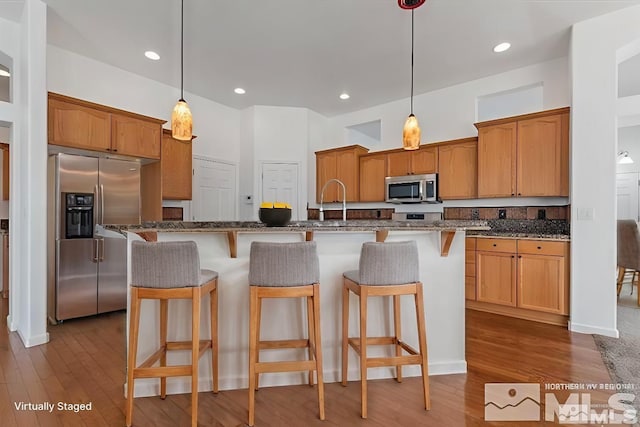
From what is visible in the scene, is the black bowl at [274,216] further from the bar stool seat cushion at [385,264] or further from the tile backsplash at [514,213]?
the tile backsplash at [514,213]

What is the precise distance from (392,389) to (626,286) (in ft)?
16.7

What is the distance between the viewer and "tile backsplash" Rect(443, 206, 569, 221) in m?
3.54

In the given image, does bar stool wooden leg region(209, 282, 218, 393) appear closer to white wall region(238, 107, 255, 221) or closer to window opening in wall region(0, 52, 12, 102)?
window opening in wall region(0, 52, 12, 102)

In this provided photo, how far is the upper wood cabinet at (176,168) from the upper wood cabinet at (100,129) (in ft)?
1.06

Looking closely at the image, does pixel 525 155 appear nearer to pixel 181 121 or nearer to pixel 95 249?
pixel 181 121

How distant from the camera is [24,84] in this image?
2.76m

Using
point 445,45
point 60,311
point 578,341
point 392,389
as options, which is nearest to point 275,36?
point 445,45

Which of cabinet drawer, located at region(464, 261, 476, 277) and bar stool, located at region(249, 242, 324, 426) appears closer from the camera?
bar stool, located at region(249, 242, 324, 426)

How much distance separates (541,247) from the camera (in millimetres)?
3189

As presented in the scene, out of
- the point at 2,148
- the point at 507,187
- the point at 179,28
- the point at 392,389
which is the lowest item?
the point at 392,389

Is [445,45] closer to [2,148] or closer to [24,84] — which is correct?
[24,84]

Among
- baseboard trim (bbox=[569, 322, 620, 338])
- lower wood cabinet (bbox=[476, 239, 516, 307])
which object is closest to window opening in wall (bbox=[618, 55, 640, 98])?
lower wood cabinet (bbox=[476, 239, 516, 307])

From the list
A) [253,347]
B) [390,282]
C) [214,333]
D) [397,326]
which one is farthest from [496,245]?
[214,333]

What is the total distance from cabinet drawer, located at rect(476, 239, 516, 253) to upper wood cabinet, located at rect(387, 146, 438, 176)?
4.26ft
